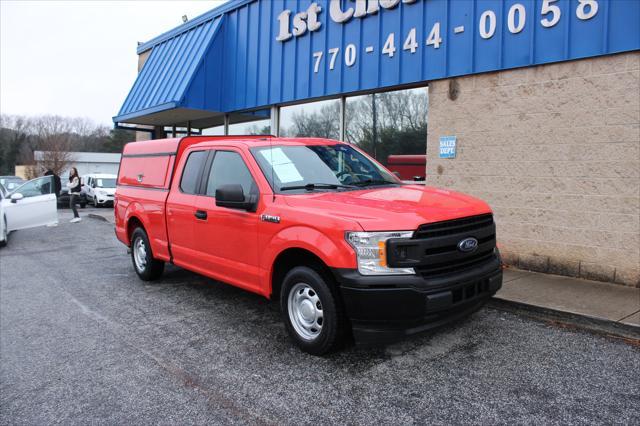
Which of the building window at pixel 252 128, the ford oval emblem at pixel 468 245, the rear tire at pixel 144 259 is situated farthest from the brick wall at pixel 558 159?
→ the building window at pixel 252 128

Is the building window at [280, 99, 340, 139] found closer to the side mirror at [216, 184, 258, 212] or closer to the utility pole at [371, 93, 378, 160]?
the utility pole at [371, 93, 378, 160]

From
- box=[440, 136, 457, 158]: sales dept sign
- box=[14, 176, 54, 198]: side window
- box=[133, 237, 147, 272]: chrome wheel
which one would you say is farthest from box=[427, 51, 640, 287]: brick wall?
box=[14, 176, 54, 198]: side window

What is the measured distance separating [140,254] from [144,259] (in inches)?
5.8

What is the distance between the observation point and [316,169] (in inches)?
184

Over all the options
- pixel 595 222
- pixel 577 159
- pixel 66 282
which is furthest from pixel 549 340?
pixel 66 282

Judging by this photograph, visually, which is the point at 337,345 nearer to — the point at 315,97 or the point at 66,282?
the point at 66,282

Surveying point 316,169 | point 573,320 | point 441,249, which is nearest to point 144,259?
point 316,169

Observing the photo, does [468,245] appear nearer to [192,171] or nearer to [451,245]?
[451,245]

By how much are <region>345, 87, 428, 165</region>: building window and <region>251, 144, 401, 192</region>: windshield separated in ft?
11.3

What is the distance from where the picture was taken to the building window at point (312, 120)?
9.98 m

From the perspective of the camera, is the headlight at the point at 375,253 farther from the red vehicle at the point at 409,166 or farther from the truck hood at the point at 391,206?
the red vehicle at the point at 409,166

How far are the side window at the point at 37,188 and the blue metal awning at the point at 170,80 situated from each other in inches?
126

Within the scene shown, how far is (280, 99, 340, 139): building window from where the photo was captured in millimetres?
9977

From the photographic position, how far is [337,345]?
12.3ft
